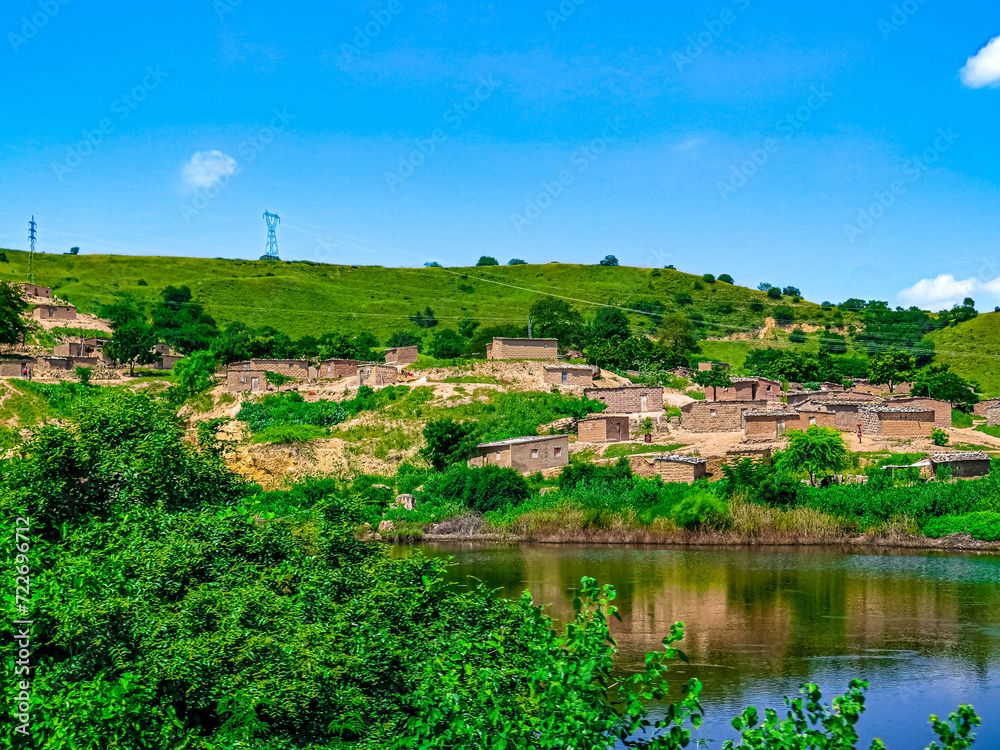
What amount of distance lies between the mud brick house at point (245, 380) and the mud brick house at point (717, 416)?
81.0 feet

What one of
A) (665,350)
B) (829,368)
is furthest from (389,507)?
(829,368)

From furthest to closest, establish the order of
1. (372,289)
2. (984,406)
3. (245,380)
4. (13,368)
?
1. (372,289)
2. (245,380)
3. (13,368)
4. (984,406)

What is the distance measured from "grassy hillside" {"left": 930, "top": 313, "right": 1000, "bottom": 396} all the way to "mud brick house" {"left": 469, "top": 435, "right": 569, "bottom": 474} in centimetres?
4822

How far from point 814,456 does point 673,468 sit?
198 inches

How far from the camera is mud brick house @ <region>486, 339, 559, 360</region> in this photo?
4894 cm

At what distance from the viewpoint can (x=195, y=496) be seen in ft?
43.3

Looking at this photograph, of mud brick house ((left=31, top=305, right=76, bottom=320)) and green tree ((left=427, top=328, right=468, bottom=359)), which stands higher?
mud brick house ((left=31, top=305, right=76, bottom=320))

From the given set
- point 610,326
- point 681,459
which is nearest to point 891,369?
point 610,326

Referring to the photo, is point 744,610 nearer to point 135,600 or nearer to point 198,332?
point 135,600

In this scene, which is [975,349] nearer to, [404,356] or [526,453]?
→ [404,356]

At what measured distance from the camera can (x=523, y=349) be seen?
161ft

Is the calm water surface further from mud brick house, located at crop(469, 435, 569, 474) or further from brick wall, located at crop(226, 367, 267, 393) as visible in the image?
brick wall, located at crop(226, 367, 267, 393)

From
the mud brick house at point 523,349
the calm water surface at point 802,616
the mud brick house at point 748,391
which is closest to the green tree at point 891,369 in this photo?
the mud brick house at point 748,391

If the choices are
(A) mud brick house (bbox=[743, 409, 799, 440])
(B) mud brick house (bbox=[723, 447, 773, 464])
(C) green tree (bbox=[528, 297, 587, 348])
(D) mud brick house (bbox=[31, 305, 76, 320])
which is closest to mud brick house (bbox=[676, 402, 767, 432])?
(A) mud brick house (bbox=[743, 409, 799, 440])
